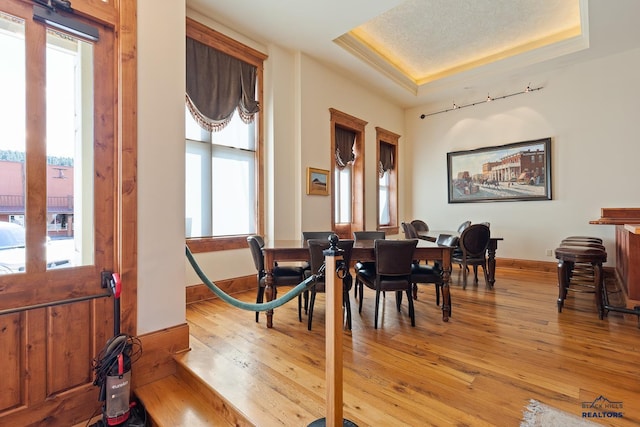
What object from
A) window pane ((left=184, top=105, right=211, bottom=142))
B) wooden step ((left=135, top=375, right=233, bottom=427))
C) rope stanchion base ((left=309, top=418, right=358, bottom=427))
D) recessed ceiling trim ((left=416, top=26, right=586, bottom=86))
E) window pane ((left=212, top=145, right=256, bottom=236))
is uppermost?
recessed ceiling trim ((left=416, top=26, right=586, bottom=86))

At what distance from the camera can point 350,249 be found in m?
2.61

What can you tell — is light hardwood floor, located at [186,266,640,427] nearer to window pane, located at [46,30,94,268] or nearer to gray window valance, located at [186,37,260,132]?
window pane, located at [46,30,94,268]

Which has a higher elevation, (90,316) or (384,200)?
(384,200)

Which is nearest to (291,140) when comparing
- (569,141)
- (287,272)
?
(287,272)

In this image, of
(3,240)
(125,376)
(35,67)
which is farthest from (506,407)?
(35,67)

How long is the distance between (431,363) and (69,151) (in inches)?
106

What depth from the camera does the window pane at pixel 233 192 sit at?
3.79 m

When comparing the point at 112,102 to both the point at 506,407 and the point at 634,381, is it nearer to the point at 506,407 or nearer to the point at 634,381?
the point at 506,407

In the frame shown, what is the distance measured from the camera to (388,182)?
270 inches

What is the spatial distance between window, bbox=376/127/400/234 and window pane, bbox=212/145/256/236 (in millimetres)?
3245

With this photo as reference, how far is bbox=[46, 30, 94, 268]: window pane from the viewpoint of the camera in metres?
1.71

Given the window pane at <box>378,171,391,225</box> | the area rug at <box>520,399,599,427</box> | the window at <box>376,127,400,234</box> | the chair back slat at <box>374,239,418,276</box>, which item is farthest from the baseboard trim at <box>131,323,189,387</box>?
the window pane at <box>378,171,391,225</box>

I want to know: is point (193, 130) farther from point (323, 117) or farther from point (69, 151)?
point (323, 117)

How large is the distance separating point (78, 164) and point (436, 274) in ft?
9.60
